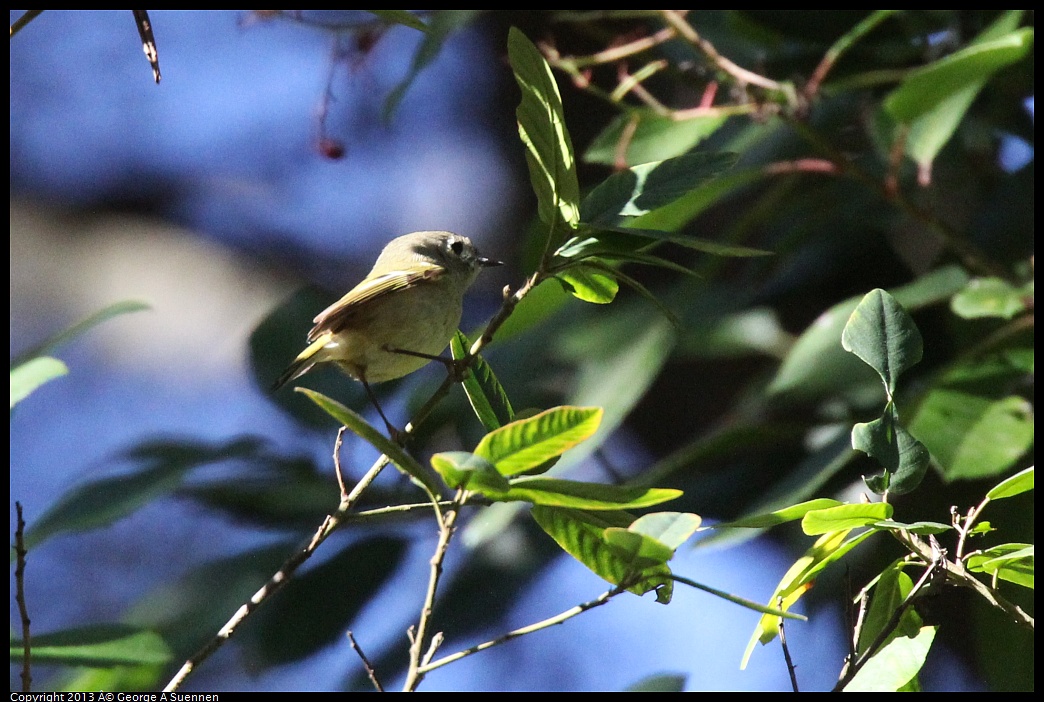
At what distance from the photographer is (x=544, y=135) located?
32.9 inches

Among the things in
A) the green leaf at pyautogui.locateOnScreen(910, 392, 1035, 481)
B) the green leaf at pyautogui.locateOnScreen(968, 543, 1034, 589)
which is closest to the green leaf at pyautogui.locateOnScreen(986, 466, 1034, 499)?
the green leaf at pyautogui.locateOnScreen(968, 543, 1034, 589)

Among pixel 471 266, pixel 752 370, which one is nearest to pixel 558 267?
pixel 471 266

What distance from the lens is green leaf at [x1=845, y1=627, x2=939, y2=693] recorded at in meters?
0.77

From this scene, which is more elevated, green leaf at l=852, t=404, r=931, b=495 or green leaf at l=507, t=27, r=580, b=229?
green leaf at l=507, t=27, r=580, b=229

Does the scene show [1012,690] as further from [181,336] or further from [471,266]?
[181,336]

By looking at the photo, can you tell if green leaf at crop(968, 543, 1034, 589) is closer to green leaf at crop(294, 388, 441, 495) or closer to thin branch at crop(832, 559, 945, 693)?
thin branch at crop(832, 559, 945, 693)

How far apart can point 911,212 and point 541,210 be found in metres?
1.06

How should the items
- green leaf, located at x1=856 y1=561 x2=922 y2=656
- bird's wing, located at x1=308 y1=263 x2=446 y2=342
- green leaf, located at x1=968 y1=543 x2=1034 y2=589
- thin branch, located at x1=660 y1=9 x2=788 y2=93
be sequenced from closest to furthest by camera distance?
green leaf, located at x1=968 y1=543 x2=1034 y2=589 → green leaf, located at x1=856 y1=561 x2=922 y2=656 → bird's wing, located at x1=308 y1=263 x2=446 y2=342 → thin branch, located at x1=660 y1=9 x2=788 y2=93

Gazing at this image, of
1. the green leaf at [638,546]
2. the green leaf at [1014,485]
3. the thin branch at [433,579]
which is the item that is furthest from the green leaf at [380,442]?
the green leaf at [1014,485]

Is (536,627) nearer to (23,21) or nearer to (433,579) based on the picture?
(433,579)

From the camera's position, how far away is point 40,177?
3.96 metres

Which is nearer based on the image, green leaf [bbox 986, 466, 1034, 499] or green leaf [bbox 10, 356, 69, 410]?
green leaf [bbox 986, 466, 1034, 499]

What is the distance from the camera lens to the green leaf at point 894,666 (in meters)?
0.77

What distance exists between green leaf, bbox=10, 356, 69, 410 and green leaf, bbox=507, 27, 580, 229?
0.69 m
